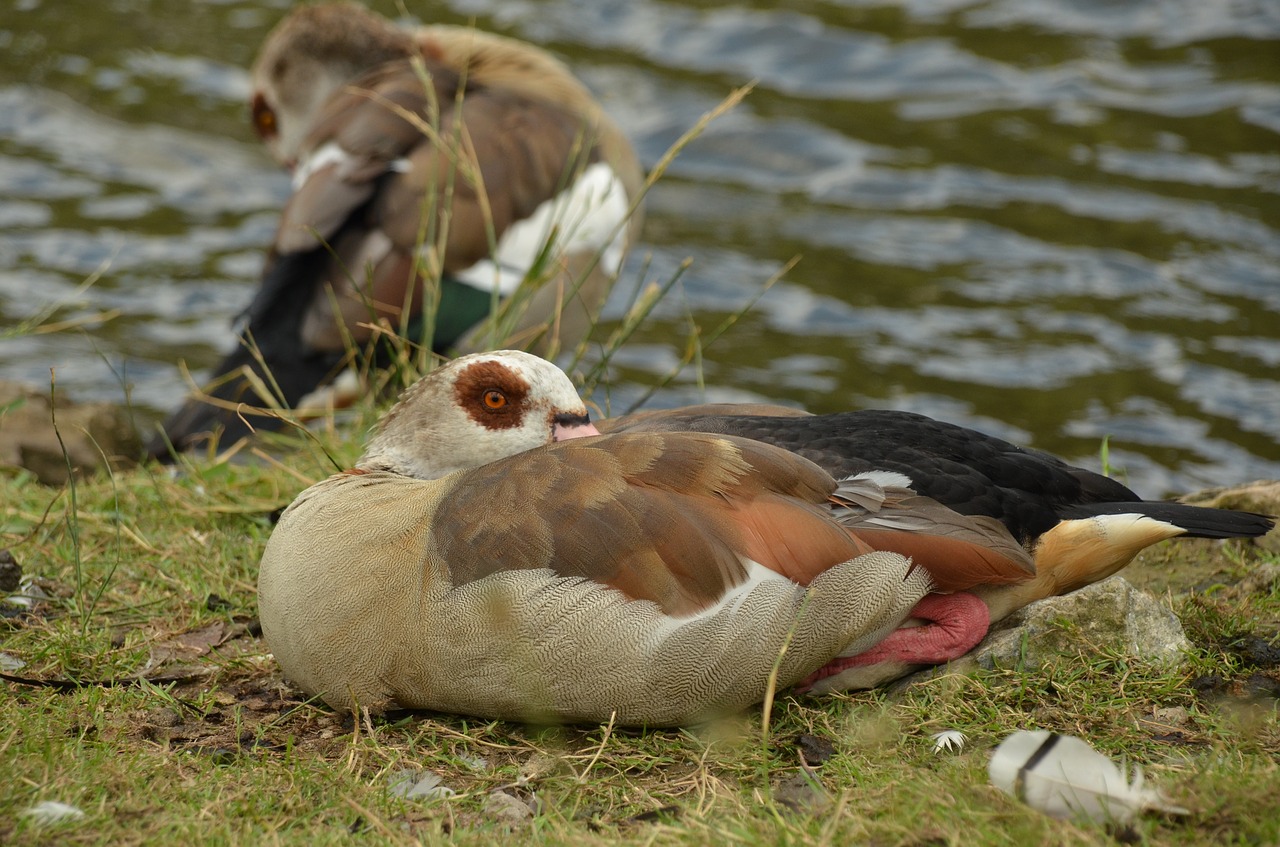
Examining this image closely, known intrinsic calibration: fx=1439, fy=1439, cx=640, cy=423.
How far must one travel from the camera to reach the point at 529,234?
723 cm

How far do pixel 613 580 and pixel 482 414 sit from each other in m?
0.86

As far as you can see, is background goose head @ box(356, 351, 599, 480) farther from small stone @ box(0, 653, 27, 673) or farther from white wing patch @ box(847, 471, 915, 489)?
small stone @ box(0, 653, 27, 673)

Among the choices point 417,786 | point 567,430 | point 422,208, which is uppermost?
point 567,430

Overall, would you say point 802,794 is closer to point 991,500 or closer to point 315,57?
point 991,500

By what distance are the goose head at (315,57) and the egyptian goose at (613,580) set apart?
5.10 meters

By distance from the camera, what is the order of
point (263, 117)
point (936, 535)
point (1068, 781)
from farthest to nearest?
point (263, 117) < point (936, 535) < point (1068, 781)

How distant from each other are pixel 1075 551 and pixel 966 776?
100cm

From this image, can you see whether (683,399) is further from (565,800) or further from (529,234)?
(565,800)

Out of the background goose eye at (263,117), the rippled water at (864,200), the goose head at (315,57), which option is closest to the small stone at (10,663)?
the rippled water at (864,200)

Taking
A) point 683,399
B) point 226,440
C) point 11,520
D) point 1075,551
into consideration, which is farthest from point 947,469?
point 683,399

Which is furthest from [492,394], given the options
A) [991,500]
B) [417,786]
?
[991,500]

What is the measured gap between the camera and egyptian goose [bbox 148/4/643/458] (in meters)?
6.54

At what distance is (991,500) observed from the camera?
3875 millimetres

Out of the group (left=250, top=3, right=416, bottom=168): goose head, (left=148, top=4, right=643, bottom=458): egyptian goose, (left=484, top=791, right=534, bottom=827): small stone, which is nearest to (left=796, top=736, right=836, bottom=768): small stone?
(left=484, top=791, right=534, bottom=827): small stone
